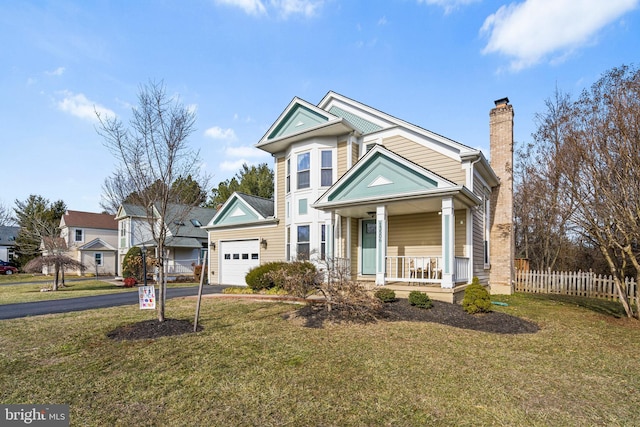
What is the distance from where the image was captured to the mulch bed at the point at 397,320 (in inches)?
267

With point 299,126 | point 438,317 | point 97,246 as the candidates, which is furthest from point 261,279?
point 97,246

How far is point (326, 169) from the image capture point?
14.0 meters

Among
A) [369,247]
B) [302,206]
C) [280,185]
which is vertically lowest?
[369,247]

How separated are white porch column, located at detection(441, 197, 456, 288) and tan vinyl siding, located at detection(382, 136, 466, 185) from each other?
2.10 m

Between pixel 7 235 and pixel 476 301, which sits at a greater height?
pixel 7 235

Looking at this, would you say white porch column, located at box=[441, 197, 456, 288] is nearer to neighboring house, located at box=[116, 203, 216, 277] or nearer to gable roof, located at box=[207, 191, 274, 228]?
gable roof, located at box=[207, 191, 274, 228]

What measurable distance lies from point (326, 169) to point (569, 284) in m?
12.0

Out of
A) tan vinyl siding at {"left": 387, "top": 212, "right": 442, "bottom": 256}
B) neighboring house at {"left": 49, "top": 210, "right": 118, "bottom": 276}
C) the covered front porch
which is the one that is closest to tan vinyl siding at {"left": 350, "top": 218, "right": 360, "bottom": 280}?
the covered front porch

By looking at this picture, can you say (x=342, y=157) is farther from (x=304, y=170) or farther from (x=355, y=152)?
(x=304, y=170)

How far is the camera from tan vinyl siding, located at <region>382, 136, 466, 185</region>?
38.4 feet

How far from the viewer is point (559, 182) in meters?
9.66

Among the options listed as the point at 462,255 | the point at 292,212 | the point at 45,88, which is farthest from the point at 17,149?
the point at 462,255

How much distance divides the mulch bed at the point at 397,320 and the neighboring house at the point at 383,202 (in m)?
1.13

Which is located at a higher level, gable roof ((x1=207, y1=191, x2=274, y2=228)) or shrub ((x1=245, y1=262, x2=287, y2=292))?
gable roof ((x1=207, y1=191, x2=274, y2=228))
